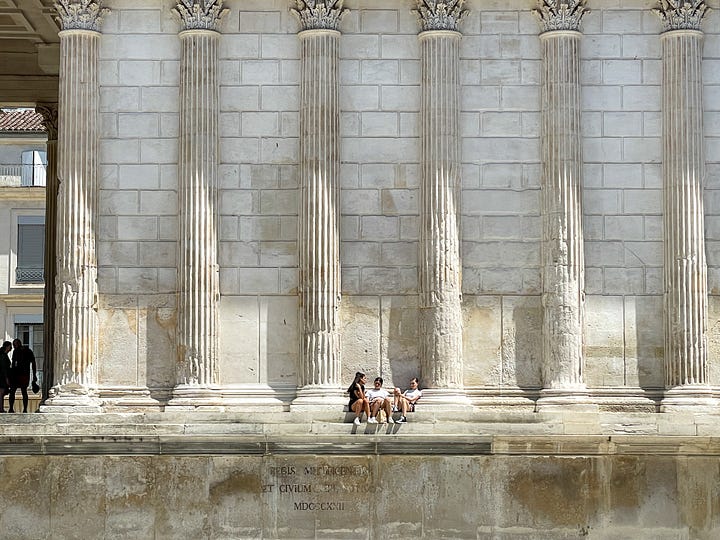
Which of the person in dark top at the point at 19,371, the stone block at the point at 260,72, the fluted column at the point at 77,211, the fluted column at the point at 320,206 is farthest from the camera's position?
the person in dark top at the point at 19,371

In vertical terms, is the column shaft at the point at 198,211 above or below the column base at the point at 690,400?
above

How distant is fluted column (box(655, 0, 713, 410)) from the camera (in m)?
40.3

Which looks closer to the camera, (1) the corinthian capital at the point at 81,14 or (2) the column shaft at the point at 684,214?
(2) the column shaft at the point at 684,214

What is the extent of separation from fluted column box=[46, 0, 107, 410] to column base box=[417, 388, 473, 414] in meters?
7.84

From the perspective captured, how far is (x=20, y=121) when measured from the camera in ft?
273

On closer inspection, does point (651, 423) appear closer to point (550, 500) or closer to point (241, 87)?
point (550, 500)

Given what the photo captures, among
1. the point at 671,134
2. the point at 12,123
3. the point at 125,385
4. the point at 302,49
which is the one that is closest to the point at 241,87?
the point at 302,49

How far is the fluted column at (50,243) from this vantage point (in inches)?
1874

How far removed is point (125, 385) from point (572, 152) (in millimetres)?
12174

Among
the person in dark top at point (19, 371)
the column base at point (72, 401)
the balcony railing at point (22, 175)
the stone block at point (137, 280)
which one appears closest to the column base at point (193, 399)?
the column base at point (72, 401)

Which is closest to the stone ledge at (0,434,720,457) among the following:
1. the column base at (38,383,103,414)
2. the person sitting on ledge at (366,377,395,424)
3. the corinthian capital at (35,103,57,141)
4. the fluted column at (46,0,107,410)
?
the person sitting on ledge at (366,377,395,424)

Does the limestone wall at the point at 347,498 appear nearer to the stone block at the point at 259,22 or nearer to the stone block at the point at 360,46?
the stone block at the point at 360,46

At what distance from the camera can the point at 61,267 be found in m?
40.4

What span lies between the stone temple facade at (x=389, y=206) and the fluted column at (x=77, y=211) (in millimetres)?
54
